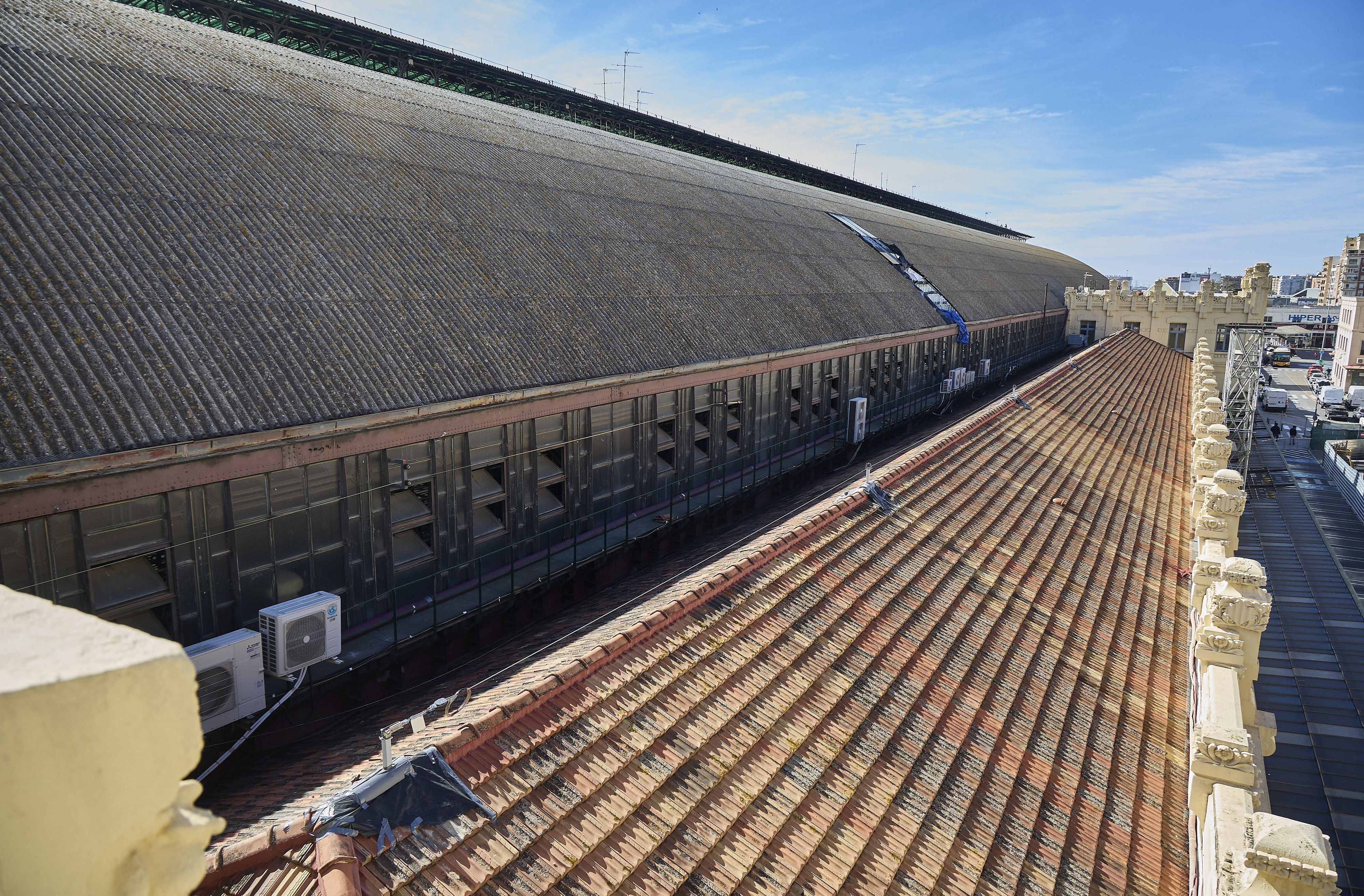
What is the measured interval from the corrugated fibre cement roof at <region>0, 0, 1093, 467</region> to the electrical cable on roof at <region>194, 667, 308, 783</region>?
10.7 feet

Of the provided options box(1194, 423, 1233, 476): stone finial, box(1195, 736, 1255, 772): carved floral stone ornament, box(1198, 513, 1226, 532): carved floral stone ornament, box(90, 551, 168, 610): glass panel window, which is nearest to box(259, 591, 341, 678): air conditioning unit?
box(90, 551, 168, 610): glass panel window

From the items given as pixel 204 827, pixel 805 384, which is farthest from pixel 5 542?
pixel 805 384

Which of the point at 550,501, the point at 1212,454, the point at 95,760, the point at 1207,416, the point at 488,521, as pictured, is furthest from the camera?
the point at 1207,416

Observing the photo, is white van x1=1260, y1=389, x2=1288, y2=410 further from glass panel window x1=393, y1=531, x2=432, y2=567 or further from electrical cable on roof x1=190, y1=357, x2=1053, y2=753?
glass panel window x1=393, y1=531, x2=432, y2=567

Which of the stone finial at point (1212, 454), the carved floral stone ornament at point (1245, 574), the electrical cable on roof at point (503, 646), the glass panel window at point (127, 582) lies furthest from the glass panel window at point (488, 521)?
the stone finial at point (1212, 454)

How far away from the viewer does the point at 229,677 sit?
32.7ft

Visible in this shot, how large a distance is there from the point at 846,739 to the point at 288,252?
1098 cm

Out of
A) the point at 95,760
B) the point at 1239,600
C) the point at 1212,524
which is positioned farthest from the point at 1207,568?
the point at 95,760

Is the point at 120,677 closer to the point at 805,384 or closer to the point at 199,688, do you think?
A: the point at 199,688

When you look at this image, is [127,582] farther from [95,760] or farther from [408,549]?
[95,760]

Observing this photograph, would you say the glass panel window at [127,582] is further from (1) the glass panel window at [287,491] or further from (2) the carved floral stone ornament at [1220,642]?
(2) the carved floral stone ornament at [1220,642]

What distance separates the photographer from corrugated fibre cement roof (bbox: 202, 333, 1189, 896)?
6.44 meters

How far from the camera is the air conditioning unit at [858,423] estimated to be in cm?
2622

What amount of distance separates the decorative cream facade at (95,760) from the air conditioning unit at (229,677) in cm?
818
